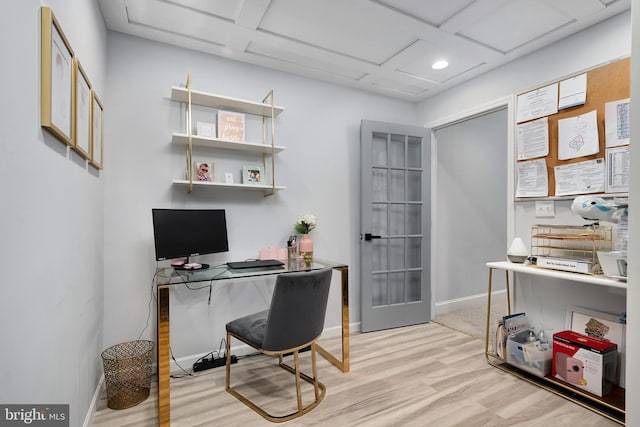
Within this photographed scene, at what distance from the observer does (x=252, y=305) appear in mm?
2791

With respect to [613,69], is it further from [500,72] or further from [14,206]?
[14,206]

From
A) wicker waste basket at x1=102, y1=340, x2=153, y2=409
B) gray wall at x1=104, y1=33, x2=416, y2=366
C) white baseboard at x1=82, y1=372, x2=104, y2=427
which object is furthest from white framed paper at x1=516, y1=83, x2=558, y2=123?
white baseboard at x1=82, y1=372, x2=104, y2=427

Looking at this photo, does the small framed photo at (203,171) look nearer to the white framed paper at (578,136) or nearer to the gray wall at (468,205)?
the gray wall at (468,205)

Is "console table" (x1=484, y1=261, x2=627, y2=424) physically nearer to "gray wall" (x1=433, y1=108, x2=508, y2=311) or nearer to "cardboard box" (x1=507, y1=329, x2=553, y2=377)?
"cardboard box" (x1=507, y1=329, x2=553, y2=377)

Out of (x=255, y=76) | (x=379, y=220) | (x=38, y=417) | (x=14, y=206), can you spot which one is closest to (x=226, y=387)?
(x=38, y=417)

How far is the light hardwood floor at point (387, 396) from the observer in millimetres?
1848

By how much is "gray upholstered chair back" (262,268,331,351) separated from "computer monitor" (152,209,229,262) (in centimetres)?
83

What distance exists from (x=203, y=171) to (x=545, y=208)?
2710mm

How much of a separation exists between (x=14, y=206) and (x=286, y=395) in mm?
1844

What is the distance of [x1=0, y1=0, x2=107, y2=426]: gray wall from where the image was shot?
0.89m

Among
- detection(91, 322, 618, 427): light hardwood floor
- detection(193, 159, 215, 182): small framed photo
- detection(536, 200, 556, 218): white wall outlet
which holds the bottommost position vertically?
detection(91, 322, 618, 427): light hardwood floor

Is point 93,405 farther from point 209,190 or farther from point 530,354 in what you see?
point 530,354

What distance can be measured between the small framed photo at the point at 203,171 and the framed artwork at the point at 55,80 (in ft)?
3.52

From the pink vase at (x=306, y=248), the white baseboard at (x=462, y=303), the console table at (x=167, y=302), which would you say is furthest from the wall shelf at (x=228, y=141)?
the white baseboard at (x=462, y=303)
